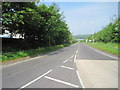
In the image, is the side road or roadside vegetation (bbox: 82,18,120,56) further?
roadside vegetation (bbox: 82,18,120,56)

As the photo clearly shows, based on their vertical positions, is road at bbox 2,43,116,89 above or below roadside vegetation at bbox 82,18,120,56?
below

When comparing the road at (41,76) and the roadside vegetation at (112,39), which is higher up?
the roadside vegetation at (112,39)

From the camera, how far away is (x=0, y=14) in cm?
1219

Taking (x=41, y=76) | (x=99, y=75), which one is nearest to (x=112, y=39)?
(x=99, y=75)

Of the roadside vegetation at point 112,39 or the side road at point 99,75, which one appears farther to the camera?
the roadside vegetation at point 112,39

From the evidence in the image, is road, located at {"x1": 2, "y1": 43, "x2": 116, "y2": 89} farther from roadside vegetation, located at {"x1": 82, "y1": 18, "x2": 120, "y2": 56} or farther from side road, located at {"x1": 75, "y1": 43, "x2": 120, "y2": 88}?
roadside vegetation, located at {"x1": 82, "y1": 18, "x2": 120, "y2": 56}

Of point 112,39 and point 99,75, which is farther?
point 112,39

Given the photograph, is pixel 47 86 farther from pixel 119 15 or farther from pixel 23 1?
pixel 119 15

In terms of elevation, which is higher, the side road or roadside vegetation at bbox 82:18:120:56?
roadside vegetation at bbox 82:18:120:56

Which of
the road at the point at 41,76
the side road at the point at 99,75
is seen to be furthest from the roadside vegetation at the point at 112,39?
the road at the point at 41,76

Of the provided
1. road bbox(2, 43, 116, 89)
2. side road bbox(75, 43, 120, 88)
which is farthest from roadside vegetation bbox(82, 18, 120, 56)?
road bbox(2, 43, 116, 89)

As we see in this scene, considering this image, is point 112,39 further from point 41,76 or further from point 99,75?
point 41,76

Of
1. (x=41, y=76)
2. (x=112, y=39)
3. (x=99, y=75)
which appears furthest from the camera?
(x=112, y=39)

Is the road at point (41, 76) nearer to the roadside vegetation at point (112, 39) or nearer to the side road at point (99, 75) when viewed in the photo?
the side road at point (99, 75)
